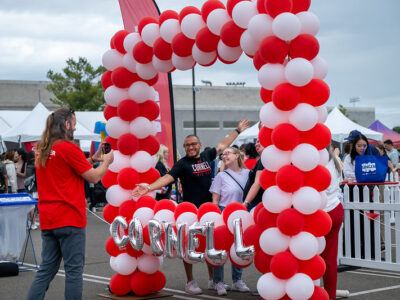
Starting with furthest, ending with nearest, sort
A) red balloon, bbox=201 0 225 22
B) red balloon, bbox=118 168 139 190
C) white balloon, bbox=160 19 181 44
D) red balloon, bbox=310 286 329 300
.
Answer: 1. red balloon, bbox=118 168 139 190
2. white balloon, bbox=160 19 181 44
3. red balloon, bbox=201 0 225 22
4. red balloon, bbox=310 286 329 300

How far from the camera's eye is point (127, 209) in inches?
318

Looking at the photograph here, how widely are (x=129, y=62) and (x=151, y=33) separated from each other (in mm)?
567

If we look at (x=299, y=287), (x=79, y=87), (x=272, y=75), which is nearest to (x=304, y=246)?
(x=299, y=287)

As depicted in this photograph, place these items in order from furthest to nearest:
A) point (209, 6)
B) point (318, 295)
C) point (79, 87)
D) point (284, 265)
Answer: point (79, 87), point (209, 6), point (318, 295), point (284, 265)

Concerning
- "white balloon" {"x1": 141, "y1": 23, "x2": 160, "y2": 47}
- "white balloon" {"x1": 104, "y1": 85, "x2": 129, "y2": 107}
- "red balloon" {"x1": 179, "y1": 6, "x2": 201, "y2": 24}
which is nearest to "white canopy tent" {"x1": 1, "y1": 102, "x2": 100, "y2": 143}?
"white balloon" {"x1": 104, "y1": 85, "x2": 129, "y2": 107}

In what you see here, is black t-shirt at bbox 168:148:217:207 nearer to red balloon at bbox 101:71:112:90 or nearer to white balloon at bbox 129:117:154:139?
white balloon at bbox 129:117:154:139

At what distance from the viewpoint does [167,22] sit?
7.50 metres

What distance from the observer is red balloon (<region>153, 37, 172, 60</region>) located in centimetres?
763

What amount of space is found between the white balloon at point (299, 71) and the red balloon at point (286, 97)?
0.26 ft

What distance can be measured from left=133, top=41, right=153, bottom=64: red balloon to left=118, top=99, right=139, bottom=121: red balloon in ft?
1.80

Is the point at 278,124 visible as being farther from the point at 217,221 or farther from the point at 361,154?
the point at 361,154

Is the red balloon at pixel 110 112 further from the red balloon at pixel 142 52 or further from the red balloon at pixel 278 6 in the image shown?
the red balloon at pixel 278 6

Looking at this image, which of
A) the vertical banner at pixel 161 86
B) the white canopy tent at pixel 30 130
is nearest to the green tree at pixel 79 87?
the white canopy tent at pixel 30 130

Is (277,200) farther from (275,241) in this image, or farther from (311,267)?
(311,267)
